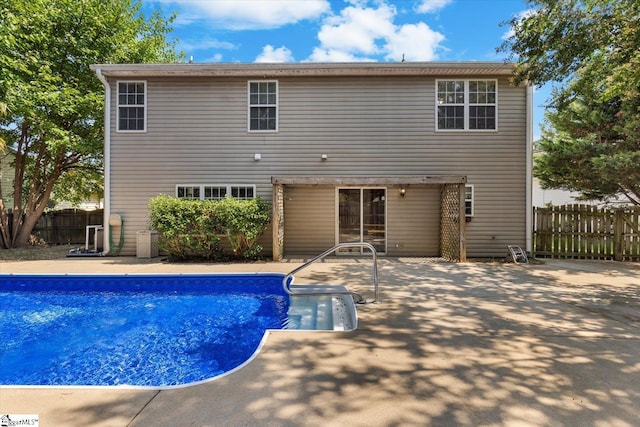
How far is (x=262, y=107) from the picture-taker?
9.52m

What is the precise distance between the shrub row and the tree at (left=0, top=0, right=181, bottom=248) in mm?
4837

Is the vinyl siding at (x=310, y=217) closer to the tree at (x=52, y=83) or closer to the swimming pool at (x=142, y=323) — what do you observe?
the swimming pool at (x=142, y=323)

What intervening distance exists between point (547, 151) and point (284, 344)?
1105 centimetres

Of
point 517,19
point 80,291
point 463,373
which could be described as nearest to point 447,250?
point 517,19

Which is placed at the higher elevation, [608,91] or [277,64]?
[277,64]

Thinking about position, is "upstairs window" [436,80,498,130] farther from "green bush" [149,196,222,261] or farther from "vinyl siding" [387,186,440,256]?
"green bush" [149,196,222,261]

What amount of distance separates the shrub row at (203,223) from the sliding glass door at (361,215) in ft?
7.85

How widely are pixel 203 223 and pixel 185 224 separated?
0.46m

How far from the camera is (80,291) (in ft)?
21.6

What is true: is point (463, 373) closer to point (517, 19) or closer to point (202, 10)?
point (517, 19)

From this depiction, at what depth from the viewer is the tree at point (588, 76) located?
6805mm

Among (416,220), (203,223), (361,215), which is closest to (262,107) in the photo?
(203,223)

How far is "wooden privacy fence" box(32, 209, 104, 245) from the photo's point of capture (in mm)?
13148

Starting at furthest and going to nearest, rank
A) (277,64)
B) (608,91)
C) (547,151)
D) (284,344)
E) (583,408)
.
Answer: (547,151) < (277,64) < (608,91) < (284,344) < (583,408)
